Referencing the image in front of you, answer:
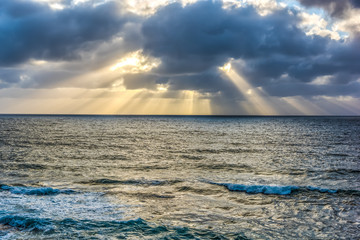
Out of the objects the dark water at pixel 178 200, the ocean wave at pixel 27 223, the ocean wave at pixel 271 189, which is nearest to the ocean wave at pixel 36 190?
the dark water at pixel 178 200

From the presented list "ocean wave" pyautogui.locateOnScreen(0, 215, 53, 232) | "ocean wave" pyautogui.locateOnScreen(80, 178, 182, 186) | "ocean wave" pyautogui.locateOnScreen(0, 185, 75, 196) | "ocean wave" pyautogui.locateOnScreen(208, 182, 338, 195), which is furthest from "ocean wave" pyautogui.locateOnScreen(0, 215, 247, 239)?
"ocean wave" pyautogui.locateOnScreen(80, 178, 182, 186)

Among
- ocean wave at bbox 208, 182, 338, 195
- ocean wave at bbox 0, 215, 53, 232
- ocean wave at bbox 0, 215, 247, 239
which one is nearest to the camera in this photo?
ocean wave at bbox 0, 215, 247, 239

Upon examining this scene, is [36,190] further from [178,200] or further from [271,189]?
[271,189]

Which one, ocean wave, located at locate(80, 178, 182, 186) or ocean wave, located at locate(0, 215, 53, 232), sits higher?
ocean wave, located at locate(0, 215, 53, 232)

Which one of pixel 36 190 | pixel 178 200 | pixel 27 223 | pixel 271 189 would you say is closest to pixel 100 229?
pixel 27 223

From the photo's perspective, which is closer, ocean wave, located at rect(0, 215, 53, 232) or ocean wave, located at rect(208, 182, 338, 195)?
ocean wave, located at rect(0, 215, 53, 232)

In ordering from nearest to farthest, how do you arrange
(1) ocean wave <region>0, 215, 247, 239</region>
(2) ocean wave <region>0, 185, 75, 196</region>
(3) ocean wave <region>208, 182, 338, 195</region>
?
(1) ocean wave <region>0, 215, 247, 239</region>, (2) ocean wave <region>0, 185, 75, 196</region>, (3) ocean wave <region>208, 182, 338, 195</region>

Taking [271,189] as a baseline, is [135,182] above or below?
below

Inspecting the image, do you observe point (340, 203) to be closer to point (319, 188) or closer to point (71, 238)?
point (319, 188)

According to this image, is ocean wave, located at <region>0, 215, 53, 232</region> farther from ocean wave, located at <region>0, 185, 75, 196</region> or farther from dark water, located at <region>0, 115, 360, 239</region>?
ocean wave, located at <region>0, 185, 75, 196</region>

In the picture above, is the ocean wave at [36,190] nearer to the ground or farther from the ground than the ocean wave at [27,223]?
nearer to the ground

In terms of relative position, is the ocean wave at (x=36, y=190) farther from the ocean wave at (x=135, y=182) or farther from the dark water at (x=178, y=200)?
the ocean wave at (x=135, y=182)

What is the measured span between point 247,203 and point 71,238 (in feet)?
32.8

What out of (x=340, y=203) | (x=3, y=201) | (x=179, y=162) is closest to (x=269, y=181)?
(x=340, y=203)
